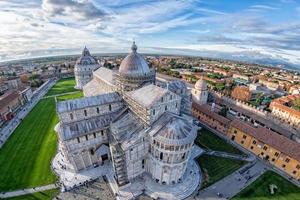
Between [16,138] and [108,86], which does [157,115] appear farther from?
[16,138]

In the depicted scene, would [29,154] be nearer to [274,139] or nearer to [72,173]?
[72,173]

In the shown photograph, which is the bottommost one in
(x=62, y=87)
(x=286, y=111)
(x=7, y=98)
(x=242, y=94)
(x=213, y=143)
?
(x=213, y=143)

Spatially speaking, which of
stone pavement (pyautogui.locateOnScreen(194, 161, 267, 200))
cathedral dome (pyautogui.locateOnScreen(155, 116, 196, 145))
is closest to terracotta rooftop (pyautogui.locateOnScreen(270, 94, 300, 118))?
stone pavement (pyautogui.locateOnScreen(194, 161, 267, 200))

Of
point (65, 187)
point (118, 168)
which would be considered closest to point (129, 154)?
point (118, 168)

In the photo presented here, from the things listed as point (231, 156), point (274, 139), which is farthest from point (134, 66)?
point (274, 139)

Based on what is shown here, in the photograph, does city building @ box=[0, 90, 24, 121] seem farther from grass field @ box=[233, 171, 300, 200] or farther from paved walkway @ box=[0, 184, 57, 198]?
grass field @ box=[233, 171, 300, 200]

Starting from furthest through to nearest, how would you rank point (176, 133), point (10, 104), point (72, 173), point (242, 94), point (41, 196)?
1. point (242, 94)
2. point (10, 104)
3. point (72, 173)
4. point (41, 196)
5. point (176, 133)
